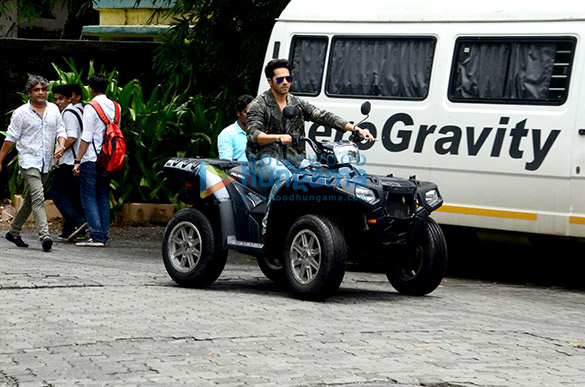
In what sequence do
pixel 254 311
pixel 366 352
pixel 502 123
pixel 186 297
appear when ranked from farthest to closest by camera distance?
pixel 502 123 < pixel 186 297 < pixel 254 311 < pixel 366 352

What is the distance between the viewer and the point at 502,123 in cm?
1136

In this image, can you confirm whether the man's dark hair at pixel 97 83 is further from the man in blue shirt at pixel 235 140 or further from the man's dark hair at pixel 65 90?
the man in blue shirt at pixel 235 140

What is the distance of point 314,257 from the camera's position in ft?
29.7

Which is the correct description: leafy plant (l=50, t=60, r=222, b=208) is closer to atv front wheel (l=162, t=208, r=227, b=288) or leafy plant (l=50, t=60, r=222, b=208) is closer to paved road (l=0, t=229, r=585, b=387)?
paved road (l=0, t=229, r=585, b=387)

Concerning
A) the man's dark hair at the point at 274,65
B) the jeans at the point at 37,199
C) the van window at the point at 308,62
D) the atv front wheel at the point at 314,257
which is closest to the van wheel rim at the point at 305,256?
the atv front wheel at the point at 314,257

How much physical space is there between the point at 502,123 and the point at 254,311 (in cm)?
397

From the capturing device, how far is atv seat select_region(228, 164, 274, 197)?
31.4 feet

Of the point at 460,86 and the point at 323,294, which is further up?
the point at 460,86

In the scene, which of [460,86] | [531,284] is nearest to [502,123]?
[460,86]

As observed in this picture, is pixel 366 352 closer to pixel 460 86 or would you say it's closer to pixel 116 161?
pixel 460 86

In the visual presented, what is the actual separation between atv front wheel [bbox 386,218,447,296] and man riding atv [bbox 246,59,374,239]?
3.29ft

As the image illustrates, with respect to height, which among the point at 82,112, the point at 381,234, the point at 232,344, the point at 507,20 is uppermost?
the point at 507,20

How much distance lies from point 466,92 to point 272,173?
312cm

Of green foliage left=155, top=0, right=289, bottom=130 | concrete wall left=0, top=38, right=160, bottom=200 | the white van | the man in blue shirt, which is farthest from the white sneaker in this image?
concrete wall left=0, top=38, right=160, bottom=200
